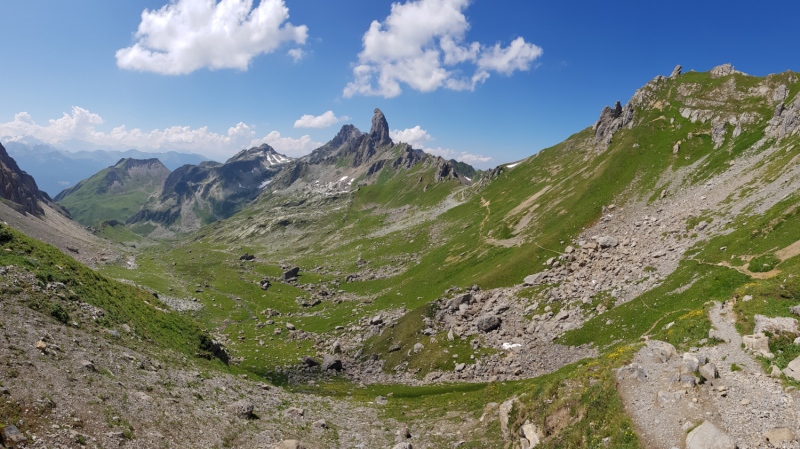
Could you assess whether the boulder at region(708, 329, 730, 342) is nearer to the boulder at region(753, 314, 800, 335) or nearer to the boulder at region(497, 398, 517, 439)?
the boulder at region(753, 314, 800, 335)

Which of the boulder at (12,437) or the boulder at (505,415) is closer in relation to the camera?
the boulder at (12,437)

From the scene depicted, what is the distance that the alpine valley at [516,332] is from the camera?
21.2m

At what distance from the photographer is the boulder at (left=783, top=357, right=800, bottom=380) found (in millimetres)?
18578

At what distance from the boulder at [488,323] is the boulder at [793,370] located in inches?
1735

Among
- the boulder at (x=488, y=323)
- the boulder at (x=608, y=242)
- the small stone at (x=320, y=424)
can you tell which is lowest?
the small stone at (x=320, y=424)

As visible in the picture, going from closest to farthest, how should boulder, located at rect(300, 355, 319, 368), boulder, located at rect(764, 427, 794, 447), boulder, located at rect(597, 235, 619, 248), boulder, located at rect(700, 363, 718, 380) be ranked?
boulder, located at rect(764, 427, 794, 447) → boulder, located at rect(700, 363, 718, 380) → boulder, located at rect(300, 355, 319, 368) → boulder, located at rect(597, 235, 619, 248)

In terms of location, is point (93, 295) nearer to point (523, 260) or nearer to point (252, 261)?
point (523, 260)

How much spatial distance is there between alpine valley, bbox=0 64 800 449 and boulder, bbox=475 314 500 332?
658 millimetres

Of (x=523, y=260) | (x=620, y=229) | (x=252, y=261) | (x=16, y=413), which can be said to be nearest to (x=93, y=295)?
(x=16, y=413)

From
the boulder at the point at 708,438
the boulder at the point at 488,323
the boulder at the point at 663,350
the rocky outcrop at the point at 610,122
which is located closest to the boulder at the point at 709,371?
the boulder at the point at 663,350

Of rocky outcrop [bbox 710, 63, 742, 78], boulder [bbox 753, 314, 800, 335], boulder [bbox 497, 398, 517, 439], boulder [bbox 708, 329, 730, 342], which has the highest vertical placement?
rocky outcrop [bbox 710, 63, 742, 78]

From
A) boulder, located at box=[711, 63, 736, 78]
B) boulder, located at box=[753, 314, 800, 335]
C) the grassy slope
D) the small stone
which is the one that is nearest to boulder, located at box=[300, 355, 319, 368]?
the grassy slope

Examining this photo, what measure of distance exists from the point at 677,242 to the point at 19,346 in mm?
91040

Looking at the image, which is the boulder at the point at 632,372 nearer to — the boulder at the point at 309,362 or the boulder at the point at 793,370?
the boulder at the point at 793,370
